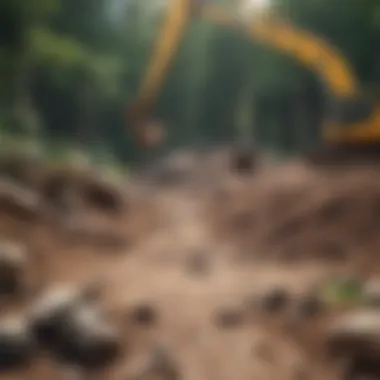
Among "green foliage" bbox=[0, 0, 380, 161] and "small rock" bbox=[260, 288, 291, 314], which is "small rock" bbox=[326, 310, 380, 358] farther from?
"green foliage" bbox=[0, 0, 380, 161]

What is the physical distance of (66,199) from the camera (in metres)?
1.92

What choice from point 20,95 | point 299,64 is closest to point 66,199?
point 20,95

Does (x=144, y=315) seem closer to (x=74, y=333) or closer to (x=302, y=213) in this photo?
(x=74, y=333)

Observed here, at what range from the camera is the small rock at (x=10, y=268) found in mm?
1632

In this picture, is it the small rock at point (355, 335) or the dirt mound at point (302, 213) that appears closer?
the small rock at point (355, 335)

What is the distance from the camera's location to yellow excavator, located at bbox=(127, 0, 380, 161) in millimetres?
1882

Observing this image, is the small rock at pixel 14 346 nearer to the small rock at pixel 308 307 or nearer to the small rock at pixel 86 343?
the small rock at pixel 86 343

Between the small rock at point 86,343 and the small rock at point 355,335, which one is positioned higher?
the small rock at point 86,343

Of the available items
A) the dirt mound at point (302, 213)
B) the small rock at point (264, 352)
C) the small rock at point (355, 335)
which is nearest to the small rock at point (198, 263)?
the dirt mound at point (302, 213)

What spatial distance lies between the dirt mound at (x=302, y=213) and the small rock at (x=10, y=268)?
57cm

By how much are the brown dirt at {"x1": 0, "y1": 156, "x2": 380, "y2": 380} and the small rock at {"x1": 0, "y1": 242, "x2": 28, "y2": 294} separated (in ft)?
0.11

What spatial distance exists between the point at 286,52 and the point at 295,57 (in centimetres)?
4

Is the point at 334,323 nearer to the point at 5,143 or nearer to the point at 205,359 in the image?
the point at 205,359

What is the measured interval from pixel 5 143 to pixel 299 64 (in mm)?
914
